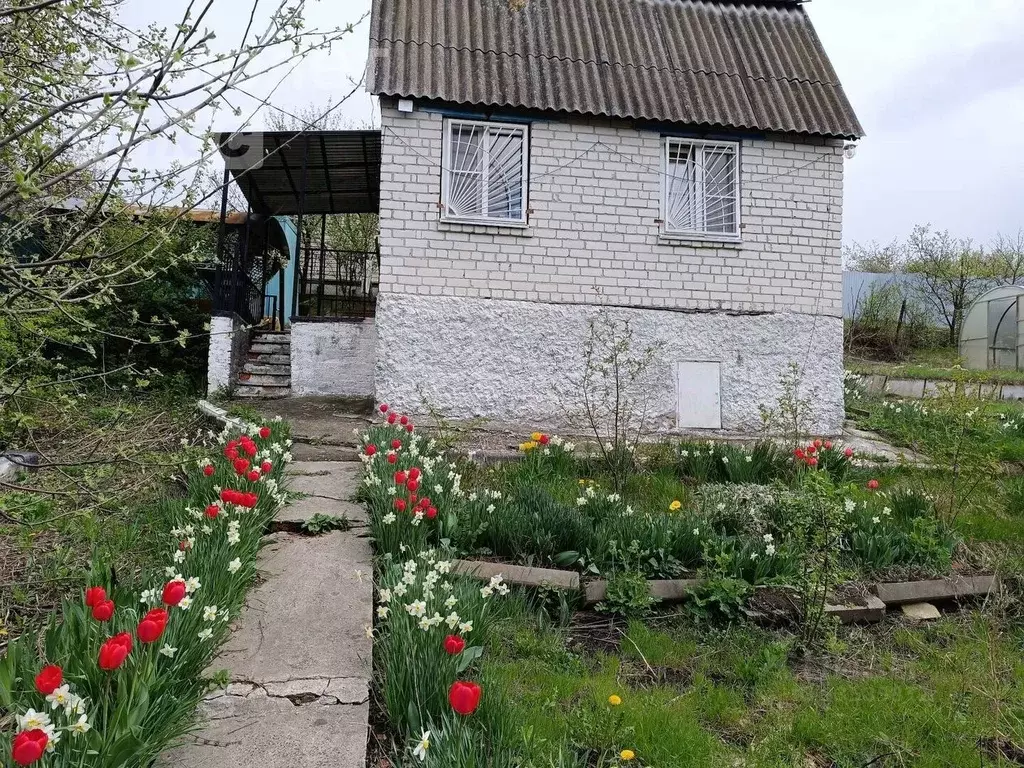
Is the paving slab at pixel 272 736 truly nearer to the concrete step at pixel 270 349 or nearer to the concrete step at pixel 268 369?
the concrete step at pixel 268 369

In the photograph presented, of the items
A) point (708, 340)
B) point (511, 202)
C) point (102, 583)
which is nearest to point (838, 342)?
point (708, 340)

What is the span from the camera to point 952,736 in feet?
7.39

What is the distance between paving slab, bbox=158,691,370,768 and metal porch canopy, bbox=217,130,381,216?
624 centimetres

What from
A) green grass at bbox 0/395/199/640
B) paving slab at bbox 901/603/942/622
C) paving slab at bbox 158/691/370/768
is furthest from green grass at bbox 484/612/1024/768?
green grass at bbox 0/395/199/640

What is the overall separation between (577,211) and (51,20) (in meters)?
5.21

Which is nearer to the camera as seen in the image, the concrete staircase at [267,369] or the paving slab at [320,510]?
the paving slab at [320,510]

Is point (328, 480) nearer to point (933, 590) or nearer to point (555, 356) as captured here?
point (555, 356)

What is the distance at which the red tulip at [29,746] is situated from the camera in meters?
1.23

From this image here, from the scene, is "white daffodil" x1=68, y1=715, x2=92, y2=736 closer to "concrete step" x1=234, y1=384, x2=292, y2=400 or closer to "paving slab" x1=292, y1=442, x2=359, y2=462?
"paving slab" x1=292, y1=442, x2=359, y2=462

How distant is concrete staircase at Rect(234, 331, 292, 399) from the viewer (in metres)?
8.67

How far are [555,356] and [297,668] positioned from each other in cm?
530

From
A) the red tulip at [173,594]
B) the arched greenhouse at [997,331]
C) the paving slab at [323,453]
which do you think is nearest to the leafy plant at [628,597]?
the red tulip at [173,594]

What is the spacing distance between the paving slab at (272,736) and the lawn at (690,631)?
154mm

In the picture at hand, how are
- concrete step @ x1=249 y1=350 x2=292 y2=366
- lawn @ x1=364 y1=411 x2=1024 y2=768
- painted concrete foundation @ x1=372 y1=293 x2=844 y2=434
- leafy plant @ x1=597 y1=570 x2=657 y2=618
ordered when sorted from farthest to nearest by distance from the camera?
concrete step @ x1=249 y1=350 x2=292 y2=366 → painted concrete foundation @ x1=372 y1=293 x2=844 y2=434 → leafy plant @ x1=597 y1=570 x2=657 y2=618 → lawn @ x1=364 y1=411 x2=1024 y2=768
